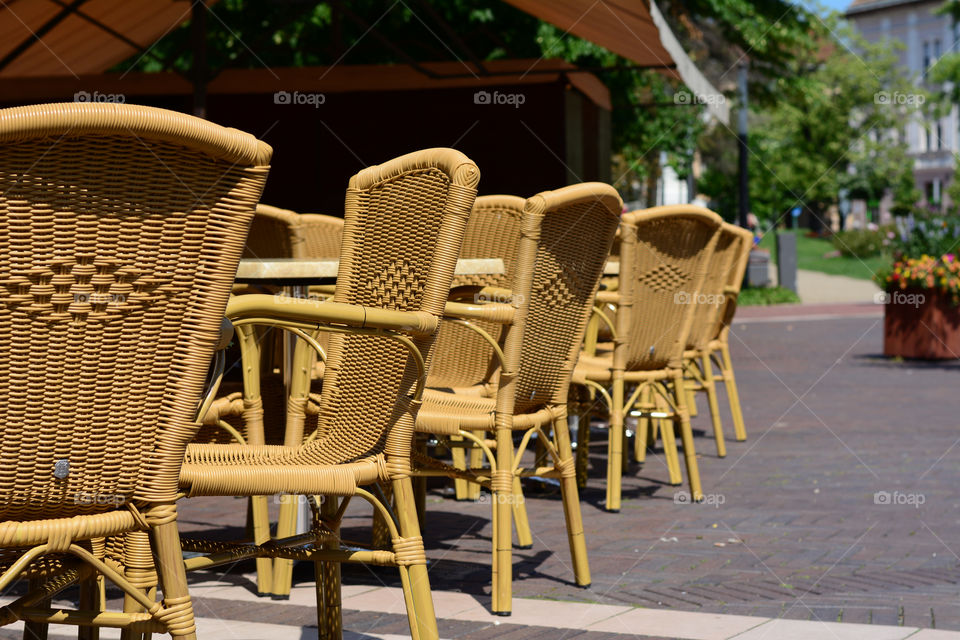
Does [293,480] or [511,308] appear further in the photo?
[511,308]

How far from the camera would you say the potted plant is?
41.7 feet

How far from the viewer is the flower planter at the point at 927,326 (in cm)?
1290

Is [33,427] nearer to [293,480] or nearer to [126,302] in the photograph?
[126,302]

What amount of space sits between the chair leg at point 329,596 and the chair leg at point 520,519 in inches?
58.6

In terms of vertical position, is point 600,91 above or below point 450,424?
above

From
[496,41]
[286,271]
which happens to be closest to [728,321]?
[286,271]

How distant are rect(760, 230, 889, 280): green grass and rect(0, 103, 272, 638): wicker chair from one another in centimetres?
3057

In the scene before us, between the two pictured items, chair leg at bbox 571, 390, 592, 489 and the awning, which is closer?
chair leg at bbox 571, 390, 592, 489

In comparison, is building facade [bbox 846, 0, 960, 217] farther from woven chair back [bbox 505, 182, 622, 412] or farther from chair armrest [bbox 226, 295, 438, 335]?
chair armrest [bbox 226, 295, 438, 335]

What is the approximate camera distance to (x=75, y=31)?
11.2 m

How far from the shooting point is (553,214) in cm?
382

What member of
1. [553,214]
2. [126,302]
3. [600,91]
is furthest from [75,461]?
[600,91]

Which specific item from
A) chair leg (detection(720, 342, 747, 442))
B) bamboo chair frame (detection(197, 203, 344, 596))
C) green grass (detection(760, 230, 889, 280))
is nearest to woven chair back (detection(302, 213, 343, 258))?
bamboo chair frame (detection(197, 203, 344, 596))

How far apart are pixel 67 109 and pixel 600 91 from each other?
10954 millimetres
